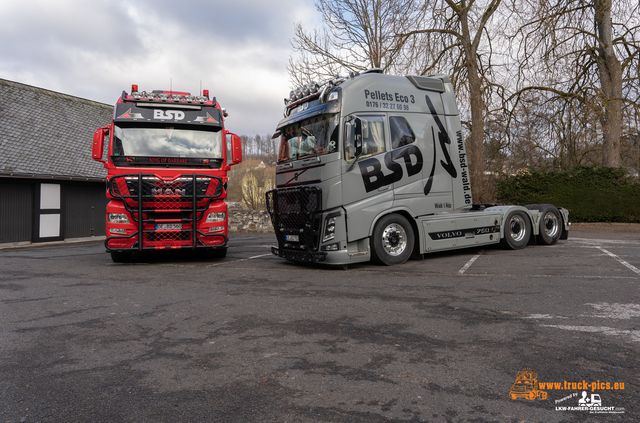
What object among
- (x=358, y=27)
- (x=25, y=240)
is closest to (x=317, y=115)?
(x=358, y=27)

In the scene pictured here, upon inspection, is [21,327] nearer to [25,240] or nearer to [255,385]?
[255,385]

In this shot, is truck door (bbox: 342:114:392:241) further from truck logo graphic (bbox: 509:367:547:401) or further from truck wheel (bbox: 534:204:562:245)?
truck wheel (bbox: 534:204:562:245)

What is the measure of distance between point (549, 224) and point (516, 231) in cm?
165

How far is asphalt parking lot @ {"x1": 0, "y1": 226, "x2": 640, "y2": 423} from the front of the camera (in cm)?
278

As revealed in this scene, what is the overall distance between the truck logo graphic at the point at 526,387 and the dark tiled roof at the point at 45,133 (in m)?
18.4

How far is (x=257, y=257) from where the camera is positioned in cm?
1107

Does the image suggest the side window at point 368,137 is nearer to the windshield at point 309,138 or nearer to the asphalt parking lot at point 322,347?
the windshield at point 309,138

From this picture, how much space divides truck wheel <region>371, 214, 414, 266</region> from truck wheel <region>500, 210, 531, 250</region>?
3.26 metres

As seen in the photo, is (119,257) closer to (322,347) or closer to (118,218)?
(118,218)

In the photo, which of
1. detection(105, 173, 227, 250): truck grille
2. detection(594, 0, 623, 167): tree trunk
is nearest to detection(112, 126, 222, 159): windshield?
detection(105, 173, 227, 250): truck grille

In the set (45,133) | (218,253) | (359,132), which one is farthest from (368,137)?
(45,133)

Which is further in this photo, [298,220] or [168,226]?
[168,226]

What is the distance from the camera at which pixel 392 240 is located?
8.84m

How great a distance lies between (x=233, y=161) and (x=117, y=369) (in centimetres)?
718
